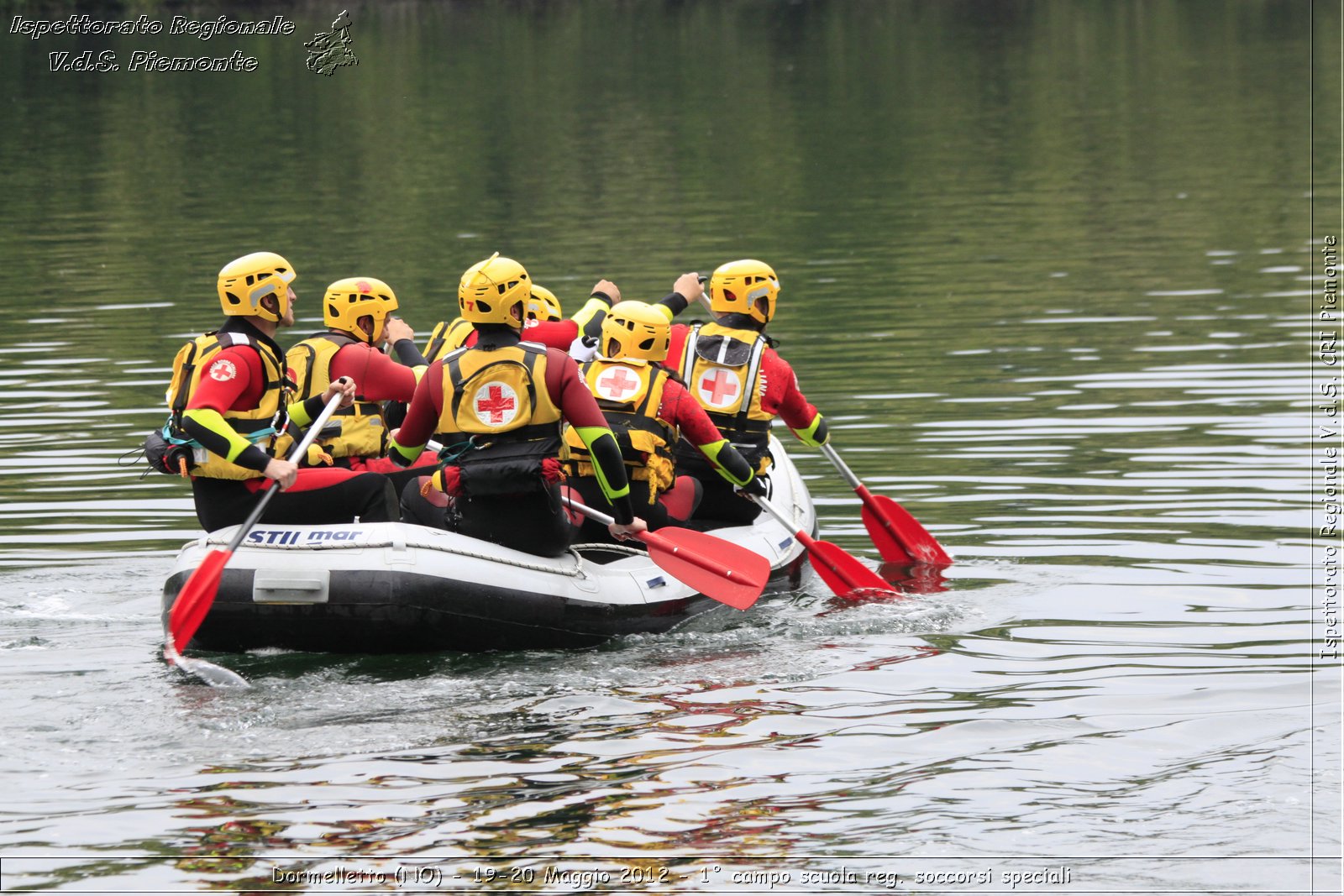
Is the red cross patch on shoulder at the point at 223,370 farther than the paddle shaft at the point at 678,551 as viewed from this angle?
No

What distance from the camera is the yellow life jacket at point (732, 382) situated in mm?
11055

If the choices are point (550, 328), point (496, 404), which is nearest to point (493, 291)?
point (496, 404)

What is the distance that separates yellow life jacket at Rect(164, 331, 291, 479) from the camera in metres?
9.19

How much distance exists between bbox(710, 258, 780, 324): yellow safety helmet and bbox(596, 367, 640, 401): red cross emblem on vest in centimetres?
109

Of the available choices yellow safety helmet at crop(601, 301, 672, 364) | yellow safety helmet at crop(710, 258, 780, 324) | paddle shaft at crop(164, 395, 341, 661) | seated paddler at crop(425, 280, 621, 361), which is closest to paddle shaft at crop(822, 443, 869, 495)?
yellow safety helmet at crop(710, 258, 780, 324)

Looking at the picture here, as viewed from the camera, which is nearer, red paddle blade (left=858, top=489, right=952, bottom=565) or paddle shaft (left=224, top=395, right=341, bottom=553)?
paddle shaft (left=224, top=395, right=341, bottom=553)

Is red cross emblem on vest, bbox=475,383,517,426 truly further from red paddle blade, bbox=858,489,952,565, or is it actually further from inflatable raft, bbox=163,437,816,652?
red paddle blade, bbox=858,489,952,565

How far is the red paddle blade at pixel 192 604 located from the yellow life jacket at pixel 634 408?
2.28 m

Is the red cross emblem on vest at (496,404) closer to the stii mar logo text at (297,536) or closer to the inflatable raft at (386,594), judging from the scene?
the inflatable raft at (386,594)

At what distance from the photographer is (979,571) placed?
1118 cm

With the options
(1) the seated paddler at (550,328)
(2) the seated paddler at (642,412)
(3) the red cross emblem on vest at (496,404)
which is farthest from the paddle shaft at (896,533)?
(3) the red cross emblem on vest at (496,404)

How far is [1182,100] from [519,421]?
33026 millimetres

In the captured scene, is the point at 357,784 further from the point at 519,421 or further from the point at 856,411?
the point at 856,411

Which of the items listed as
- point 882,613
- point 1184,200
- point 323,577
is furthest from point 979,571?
point 1184,200
